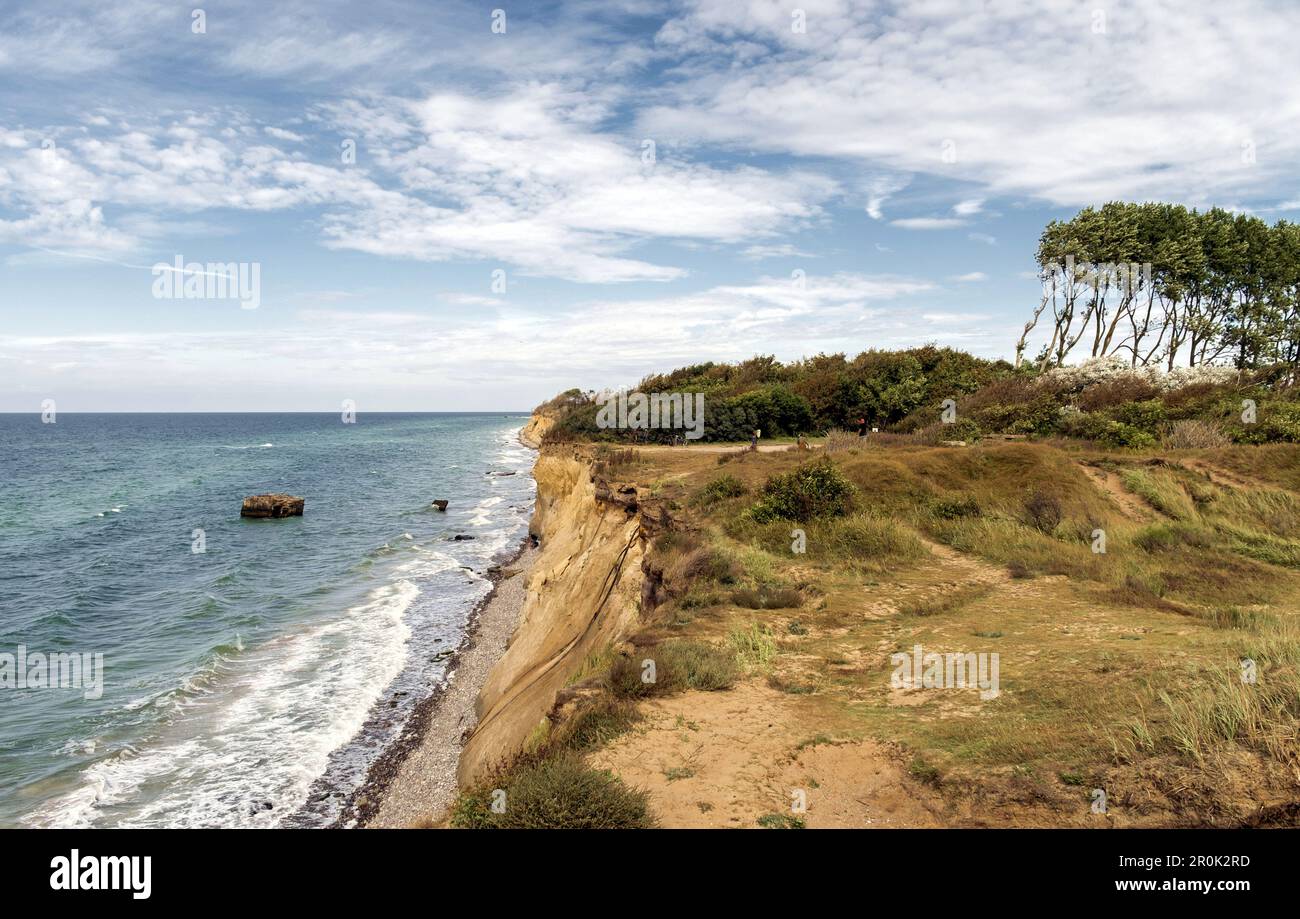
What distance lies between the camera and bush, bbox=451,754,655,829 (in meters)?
5.96

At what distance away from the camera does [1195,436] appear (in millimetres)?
23578

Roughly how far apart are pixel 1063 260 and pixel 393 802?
44.8 metres

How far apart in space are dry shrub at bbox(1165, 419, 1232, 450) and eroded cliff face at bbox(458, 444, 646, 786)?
20.8 meters

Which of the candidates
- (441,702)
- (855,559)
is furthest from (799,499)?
(441,702)

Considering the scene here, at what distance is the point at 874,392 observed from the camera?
140 feet

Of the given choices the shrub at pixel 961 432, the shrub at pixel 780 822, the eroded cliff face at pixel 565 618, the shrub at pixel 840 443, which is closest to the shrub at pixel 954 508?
the shrub at pixel 840 443

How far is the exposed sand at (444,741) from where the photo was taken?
13.6m

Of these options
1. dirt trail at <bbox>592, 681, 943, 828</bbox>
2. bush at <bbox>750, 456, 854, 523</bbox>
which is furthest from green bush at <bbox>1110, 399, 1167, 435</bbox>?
dirt trail at <bbox>592, 681, 943, 828</bbox>
